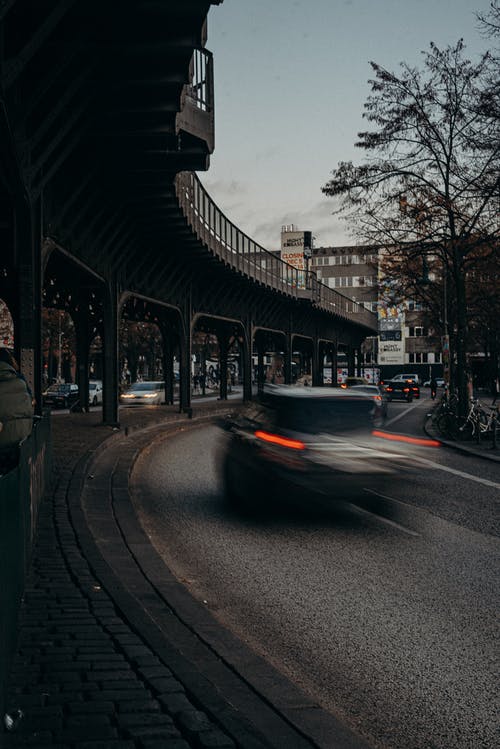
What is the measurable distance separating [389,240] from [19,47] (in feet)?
55.2

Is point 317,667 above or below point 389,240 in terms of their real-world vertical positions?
below

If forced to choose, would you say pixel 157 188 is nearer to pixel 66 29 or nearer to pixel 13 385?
pixel 66 29

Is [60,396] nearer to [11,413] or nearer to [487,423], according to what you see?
[487,423]

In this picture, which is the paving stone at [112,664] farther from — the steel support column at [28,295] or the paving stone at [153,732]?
the steel support column at [28,295]

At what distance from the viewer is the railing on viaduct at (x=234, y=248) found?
24.7 metres

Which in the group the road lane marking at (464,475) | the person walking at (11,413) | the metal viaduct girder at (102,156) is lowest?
the road lane marking at (464,475)

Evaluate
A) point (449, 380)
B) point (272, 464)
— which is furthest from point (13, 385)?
point (449, 380)

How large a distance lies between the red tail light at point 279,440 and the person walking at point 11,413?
14.9ft

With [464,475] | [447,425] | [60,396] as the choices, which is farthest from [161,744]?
[60,396]

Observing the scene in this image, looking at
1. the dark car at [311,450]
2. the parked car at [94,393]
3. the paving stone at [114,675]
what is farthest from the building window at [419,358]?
the paving stone at [114,675]

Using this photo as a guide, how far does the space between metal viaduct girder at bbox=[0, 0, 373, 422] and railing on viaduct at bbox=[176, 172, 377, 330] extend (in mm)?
202

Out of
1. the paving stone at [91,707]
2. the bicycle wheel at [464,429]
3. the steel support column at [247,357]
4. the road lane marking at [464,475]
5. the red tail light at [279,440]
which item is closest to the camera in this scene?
the paving stone at [91,707]

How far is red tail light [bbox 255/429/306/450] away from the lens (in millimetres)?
9688

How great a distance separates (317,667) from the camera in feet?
16.2
